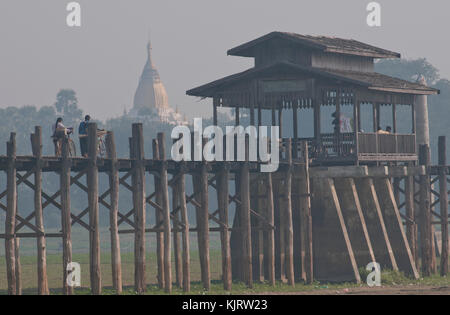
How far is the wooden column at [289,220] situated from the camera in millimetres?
44250

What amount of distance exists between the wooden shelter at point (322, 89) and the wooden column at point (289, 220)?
6.45ft

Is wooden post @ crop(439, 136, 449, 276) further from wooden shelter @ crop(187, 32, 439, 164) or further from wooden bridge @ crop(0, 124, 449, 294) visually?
wooden shelter @ crop(187, 32, 439, 164)

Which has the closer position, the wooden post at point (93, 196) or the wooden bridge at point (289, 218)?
the wooden post at point (93, 196)

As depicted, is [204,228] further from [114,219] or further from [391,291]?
[391,291]

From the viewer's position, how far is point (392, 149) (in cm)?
4834

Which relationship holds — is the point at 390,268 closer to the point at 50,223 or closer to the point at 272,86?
the point at 272,86

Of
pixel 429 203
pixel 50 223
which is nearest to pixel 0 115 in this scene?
pixel 50 223

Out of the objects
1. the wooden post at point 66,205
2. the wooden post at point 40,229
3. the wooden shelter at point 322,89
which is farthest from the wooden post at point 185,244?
the wooden shelter at point 322,89

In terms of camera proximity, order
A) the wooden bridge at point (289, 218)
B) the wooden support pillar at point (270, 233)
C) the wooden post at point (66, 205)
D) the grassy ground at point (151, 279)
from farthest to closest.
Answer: the wooden support pillar at point (270, 233) < the grassy ground at point (151, 279) < the wooden bridge at point (289, 218) < the wooden post at point (66, 205)

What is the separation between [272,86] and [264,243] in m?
5.94

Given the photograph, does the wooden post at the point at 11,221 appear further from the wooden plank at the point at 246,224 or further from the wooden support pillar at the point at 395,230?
the wooden support pillar at the point at 395,230

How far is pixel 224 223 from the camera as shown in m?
42.8

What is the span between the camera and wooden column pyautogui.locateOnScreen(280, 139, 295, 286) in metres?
44.2
